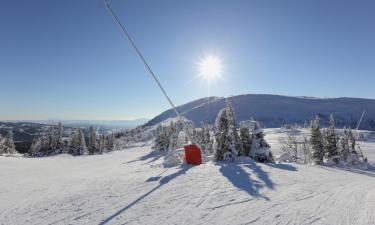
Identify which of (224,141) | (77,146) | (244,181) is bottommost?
(244,181)

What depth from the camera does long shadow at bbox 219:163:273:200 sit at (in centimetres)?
1133

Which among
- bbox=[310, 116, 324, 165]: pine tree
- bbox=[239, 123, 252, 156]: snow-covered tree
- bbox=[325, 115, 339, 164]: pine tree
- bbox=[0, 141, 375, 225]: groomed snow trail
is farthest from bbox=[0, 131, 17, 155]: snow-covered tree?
bbox=[0, 141, 375, 225]: groomed snow trail

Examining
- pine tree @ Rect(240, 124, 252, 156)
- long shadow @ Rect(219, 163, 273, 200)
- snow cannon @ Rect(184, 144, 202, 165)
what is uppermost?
pine tree @ Rect(240, 124, 252, 156)

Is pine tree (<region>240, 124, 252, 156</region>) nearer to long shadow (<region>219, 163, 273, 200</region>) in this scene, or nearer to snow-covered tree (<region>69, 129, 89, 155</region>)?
long shadow (<region>219, 163, 273, 200</region>)

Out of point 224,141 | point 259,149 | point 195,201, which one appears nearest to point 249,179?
point 195,201

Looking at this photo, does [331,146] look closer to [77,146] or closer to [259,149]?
[259,149]

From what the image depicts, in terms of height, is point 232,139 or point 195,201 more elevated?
point 232,139

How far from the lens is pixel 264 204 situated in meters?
9.62

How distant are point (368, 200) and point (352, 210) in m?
1.74

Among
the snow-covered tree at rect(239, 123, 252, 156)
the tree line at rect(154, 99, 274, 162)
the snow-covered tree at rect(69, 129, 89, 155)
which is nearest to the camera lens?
the tree line at rect(154, 99, 274, 162)

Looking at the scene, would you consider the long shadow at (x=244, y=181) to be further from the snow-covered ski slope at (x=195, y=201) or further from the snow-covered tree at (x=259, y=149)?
the snow-covered tree at (x=259, y=149)

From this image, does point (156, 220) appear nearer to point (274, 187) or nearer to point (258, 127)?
point (274, 187)

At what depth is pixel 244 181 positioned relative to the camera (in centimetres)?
1323

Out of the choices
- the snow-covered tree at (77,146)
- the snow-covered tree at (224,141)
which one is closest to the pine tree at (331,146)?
the snow-covered tree at (224,141)
